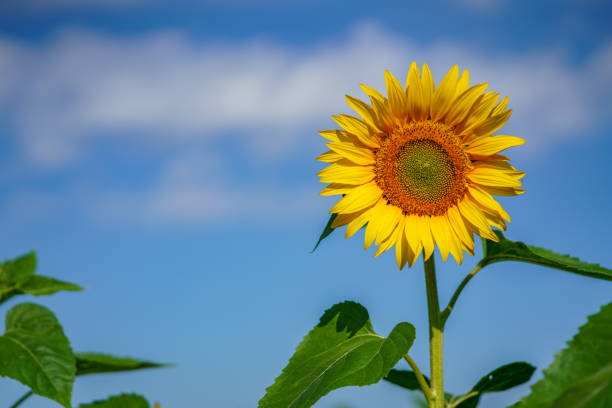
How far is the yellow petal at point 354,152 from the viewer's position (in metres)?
3.02

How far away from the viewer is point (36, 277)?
438 cm

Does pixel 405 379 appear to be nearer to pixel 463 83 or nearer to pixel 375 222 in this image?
pixel 375 222

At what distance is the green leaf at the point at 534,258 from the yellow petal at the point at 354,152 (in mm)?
613

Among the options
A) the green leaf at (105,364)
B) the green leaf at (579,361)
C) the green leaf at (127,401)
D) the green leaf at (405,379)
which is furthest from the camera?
the green leaf at (105,364)

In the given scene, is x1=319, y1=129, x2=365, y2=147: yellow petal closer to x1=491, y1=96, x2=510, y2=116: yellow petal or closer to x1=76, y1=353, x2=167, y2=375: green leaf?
x1=491, y1=96, x2=510, y2=116: yellow petal

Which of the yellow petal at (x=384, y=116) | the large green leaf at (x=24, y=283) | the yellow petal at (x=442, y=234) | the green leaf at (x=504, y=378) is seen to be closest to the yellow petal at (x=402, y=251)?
the yellow petal at (x=442, y=234)

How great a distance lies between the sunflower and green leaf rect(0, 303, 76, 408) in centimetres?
159

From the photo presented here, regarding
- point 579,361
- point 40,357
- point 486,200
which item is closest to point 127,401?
point 40,357

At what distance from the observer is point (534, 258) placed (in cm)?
284

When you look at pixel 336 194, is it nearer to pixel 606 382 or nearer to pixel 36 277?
pixel 606 382

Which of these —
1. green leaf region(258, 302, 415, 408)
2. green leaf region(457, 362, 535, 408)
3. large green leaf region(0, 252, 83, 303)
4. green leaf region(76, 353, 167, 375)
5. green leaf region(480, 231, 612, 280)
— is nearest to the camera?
green leaf region(258, 302, 415, 408)

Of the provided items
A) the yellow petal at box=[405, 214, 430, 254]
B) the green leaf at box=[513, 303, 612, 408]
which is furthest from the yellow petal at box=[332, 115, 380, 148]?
the green leaf at box=[513, 303, 612, 408]

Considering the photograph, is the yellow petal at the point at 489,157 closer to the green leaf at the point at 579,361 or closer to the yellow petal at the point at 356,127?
the yellow petal at the point at 356,127

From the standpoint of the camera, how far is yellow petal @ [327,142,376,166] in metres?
3.02
